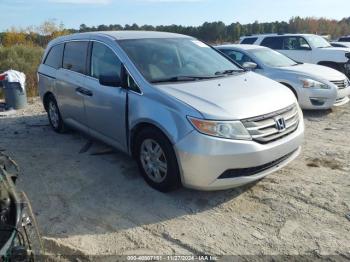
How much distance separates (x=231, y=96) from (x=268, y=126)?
0.50 m

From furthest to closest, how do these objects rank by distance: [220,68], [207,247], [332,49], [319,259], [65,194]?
[332,49], [220,68], [65,194], [207,247], [319,259]

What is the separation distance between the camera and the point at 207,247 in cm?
323

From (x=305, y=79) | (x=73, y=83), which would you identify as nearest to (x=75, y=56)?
(x=73, y=83)

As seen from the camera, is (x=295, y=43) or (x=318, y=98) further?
(x=295, y=43)

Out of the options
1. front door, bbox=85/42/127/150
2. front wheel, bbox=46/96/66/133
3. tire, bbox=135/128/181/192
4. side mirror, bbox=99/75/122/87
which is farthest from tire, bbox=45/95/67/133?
tire, bbox=135/128/181/192

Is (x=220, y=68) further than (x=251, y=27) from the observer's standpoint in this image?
No

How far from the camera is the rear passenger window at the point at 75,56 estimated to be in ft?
17.5

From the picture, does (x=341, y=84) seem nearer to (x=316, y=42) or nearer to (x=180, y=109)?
(x=316, y=42)

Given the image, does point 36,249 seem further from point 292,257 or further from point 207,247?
point 292,257

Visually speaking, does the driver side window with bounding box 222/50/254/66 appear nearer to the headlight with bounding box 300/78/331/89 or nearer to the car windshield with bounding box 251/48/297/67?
the car windshield with bounding box 251/48/297/67

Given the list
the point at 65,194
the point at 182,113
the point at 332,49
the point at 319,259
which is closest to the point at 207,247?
the point at 319,259

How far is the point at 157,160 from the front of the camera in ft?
13.5

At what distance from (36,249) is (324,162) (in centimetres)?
394

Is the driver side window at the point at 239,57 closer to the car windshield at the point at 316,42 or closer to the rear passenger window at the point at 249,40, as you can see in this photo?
the rear passenger window at the point at 249,40
